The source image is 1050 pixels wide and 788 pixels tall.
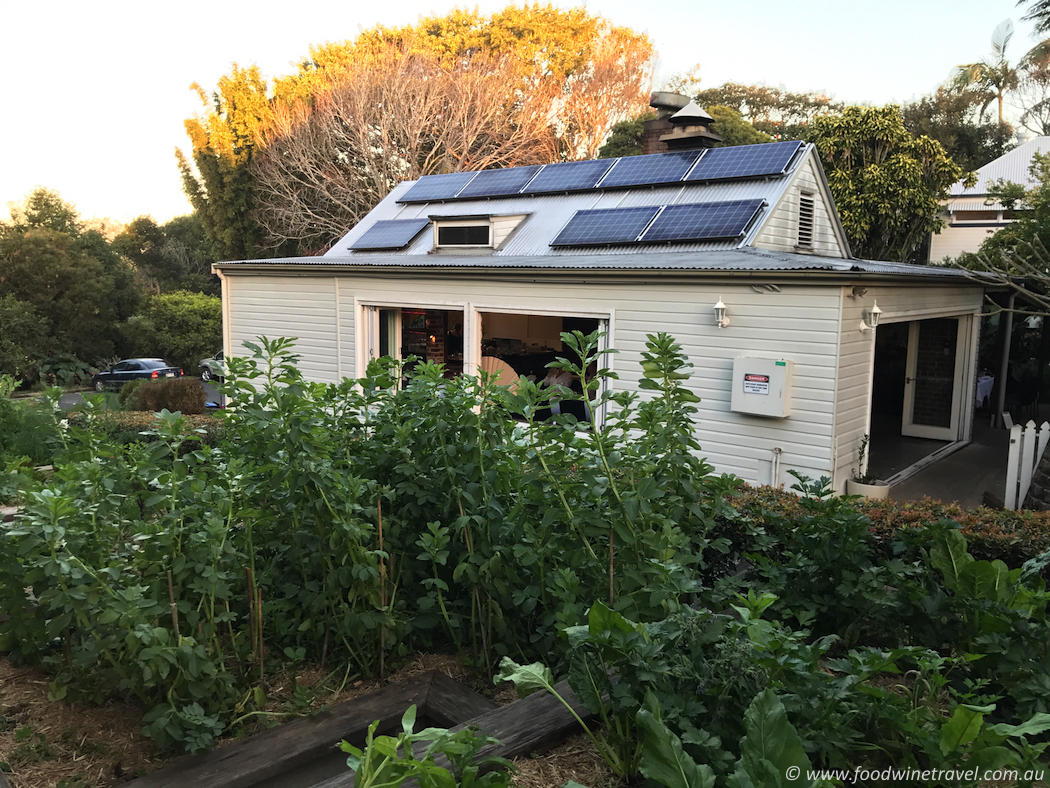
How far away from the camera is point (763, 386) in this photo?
8.88 m

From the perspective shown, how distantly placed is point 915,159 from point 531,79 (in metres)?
17.9

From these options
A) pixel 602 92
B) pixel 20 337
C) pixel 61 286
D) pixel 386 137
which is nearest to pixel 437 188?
pixel 386 137

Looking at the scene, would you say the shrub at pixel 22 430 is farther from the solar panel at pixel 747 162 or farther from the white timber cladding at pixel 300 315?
the solar panel at pixel 747 162

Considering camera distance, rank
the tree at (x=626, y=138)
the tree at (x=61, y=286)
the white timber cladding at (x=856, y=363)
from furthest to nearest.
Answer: the tree at (x=626, y=138) < the tree at (x=61, y=286) < the white timber cladding at (x=856, y=363)

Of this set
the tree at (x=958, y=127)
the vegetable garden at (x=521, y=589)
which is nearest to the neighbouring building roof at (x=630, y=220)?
the vegetable garden at (x=521, y=589)

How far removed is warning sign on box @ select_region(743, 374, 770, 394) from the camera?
8.85 meters

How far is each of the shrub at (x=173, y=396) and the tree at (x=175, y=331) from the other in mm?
18509

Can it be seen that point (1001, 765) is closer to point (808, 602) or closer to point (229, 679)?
point (808, 602)

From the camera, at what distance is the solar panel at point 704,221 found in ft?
36.1

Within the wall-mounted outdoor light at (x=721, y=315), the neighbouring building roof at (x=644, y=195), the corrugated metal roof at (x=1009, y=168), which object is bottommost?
the wall-mounted outdoor light at (x=721, y=315)

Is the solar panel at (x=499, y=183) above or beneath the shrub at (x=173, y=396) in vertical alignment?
above

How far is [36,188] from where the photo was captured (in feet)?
110

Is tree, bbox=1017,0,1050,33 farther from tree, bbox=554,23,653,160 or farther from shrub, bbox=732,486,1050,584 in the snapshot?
shrub, bbox=732,486,1050,584

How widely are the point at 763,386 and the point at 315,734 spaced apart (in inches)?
274
